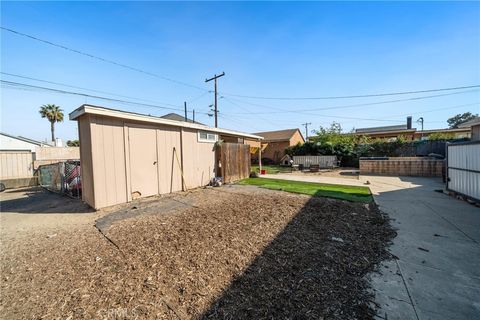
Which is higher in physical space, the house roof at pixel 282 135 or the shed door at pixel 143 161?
the house roof at pixel 282 135

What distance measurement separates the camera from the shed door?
21.3ft

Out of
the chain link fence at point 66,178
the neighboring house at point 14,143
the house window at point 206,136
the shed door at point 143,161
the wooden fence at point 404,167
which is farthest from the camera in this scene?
the neighboring house at point 14,143

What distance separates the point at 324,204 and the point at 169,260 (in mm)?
4498

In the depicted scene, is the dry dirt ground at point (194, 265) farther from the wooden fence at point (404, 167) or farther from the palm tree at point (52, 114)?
the palm tree at point (52, 114)

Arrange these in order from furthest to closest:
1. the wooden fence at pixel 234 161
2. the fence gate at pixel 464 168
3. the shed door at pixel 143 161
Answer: the wooden fence at pixel 234 161 < the shed door at pixel 143 161 < the fence gate at pixel 464 168

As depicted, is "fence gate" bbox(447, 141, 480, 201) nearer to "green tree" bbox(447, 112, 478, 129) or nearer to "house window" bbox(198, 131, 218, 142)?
"house window" bbox(198, 131, 218, 142)

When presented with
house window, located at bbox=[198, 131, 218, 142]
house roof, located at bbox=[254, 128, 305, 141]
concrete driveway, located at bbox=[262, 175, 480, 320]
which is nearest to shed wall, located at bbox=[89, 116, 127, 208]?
house window, located at bbox=[198, 131, 218, 142]

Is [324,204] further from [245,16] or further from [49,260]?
[245,16]

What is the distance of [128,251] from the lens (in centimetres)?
320

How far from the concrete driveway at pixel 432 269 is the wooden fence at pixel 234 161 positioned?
7.02m

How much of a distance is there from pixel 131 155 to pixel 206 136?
3.85 m

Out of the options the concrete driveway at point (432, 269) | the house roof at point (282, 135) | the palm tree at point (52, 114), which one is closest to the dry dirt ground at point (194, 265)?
the concrete driveway at point (432, 269)

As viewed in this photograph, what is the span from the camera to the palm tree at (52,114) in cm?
2702

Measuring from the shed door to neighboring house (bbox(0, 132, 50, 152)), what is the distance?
17.5m
